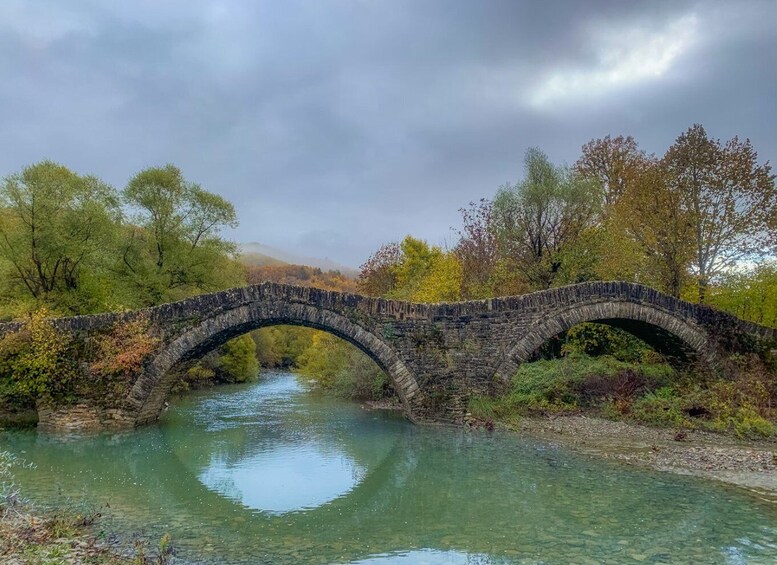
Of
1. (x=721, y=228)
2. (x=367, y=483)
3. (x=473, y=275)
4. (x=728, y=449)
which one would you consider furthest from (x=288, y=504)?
(x=473, y=275)

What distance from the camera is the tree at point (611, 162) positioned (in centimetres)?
2630

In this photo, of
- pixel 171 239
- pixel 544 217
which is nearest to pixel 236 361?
pixel 171 239

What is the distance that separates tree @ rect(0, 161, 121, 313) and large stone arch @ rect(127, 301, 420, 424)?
7401mm

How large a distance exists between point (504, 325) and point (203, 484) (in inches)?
320

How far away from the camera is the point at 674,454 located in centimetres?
1071

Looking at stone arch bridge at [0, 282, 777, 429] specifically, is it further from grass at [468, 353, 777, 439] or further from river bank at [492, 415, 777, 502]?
river bank at [492, 415, 777, 502]

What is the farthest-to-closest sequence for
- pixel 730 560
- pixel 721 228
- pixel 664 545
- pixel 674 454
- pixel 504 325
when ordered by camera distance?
pixel 721 228
pixel 504 325
pixel 674 454
pixel 664 545
pixel 730 560

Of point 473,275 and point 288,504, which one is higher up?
point 473,275

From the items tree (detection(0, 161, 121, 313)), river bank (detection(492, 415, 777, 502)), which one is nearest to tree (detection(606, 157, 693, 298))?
river bank (detection(492, 415, 777, 502))

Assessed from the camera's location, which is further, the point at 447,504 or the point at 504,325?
the point at 504,325

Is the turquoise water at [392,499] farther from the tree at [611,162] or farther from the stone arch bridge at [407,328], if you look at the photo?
the tree at [611,162]

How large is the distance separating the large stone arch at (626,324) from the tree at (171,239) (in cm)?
1508

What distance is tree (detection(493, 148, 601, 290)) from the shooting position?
19609 mm

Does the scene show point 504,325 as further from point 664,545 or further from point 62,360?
point 62,360
